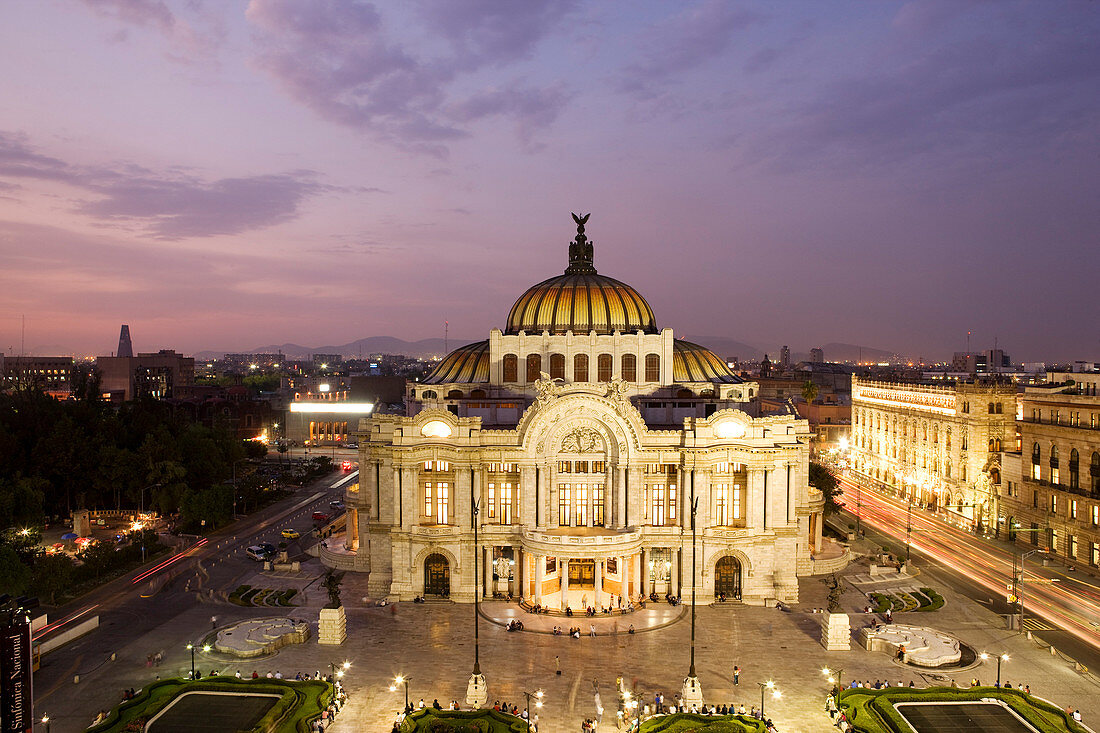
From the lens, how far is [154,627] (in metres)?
60.9

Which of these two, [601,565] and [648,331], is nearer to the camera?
[601,565]

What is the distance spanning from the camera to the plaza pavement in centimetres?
4778

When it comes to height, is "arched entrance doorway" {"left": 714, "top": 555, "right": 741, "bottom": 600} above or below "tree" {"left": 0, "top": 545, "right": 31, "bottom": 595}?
below

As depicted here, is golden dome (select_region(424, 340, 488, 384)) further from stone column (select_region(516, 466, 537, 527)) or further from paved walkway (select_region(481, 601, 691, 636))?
paved walkway (select_region(481, 601, 691, 636))

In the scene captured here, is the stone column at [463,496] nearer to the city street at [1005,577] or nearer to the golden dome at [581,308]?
the golden dome at [581,308]

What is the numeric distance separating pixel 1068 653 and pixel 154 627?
69.0 metres

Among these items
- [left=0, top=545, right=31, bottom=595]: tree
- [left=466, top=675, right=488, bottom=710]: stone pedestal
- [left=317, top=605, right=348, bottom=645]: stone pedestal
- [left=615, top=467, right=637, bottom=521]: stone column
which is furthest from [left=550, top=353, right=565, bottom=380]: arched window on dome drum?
[left=0, top=545, right=31, bottom=595]: tree

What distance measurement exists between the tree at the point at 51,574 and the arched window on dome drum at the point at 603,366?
50.9 m

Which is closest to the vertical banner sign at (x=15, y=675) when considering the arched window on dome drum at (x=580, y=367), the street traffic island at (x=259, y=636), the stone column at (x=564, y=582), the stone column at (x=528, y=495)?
the street traffic island at (x=259, y=636)

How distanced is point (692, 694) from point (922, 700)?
14026 mm

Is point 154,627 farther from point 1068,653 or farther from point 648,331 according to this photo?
point 1068,653

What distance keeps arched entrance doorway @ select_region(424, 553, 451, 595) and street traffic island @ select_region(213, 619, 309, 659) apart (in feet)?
38.7

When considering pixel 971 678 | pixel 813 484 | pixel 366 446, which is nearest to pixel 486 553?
pixel 366 446

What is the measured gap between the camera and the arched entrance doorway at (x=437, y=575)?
225 feet
